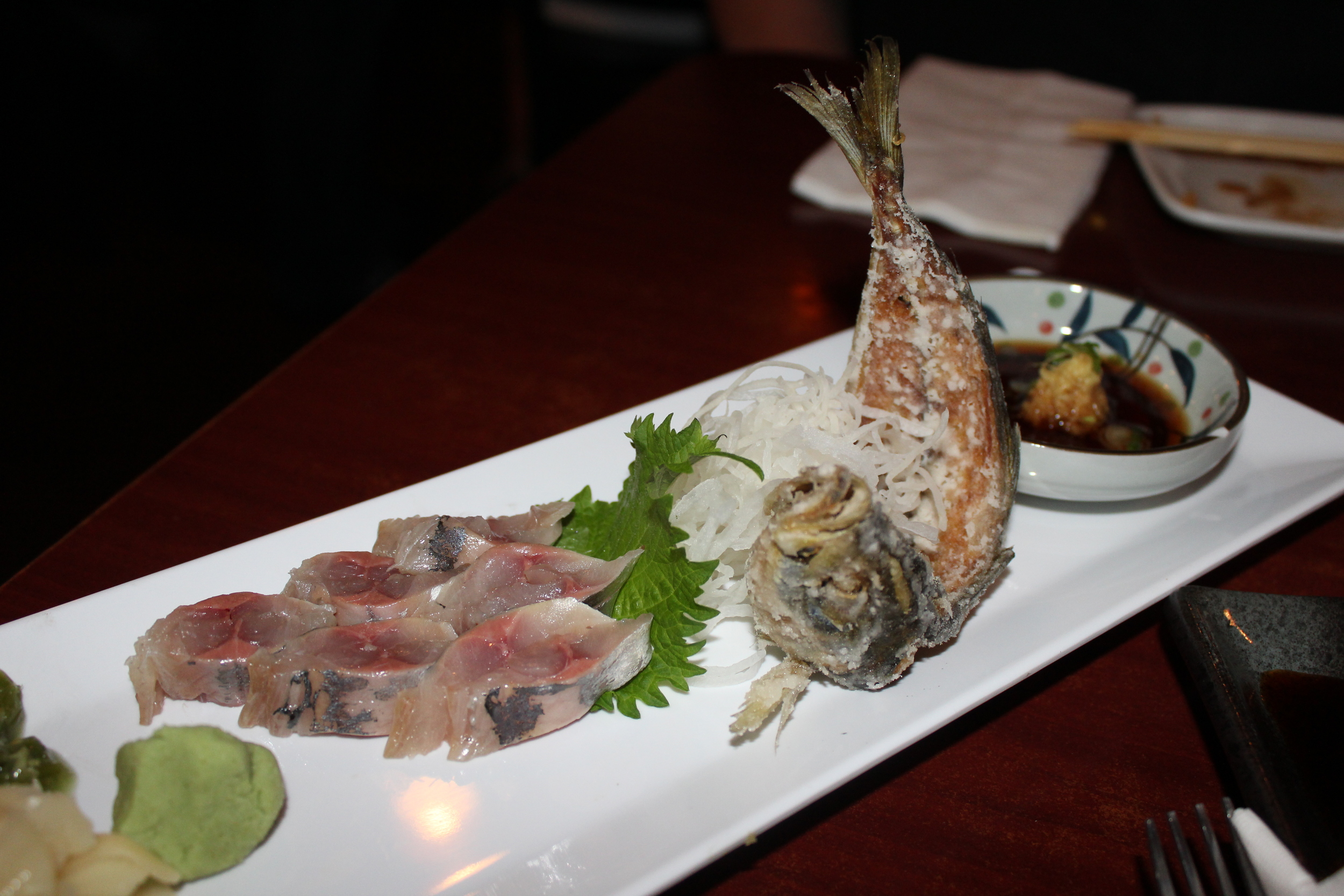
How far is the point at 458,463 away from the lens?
286cm

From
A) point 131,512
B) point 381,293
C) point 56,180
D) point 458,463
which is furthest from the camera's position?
point 56,180

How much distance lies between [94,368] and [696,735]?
5.60 m

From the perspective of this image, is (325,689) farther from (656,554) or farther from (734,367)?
(734,367)

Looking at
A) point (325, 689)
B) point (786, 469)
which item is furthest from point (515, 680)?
point (786, 469)

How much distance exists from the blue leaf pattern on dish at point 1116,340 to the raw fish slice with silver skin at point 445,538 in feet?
6.58

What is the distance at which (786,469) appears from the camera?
2.22 metres

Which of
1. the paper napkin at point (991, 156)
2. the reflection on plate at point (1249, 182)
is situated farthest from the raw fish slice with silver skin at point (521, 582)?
the reflection on plate at point (1249, 182)

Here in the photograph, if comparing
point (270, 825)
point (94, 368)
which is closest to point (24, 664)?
point (270, 825)

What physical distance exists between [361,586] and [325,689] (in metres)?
0.30

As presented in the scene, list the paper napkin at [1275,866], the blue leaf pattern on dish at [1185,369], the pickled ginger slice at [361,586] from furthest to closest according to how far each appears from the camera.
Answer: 1. the blue leaf pattern on dish at [1185,369]
2. the pickled ginger slice at [361,586]
3. the paper napkin at [1275,866]

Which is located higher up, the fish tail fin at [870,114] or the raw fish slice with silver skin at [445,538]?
the fish tail fin at [870,114]

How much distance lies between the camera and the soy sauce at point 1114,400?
2629 mm

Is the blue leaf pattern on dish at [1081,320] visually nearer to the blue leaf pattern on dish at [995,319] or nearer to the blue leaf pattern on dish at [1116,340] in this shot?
the blue leaf pattern on dish at [1116,340]

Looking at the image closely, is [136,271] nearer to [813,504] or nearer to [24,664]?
[24,664]
